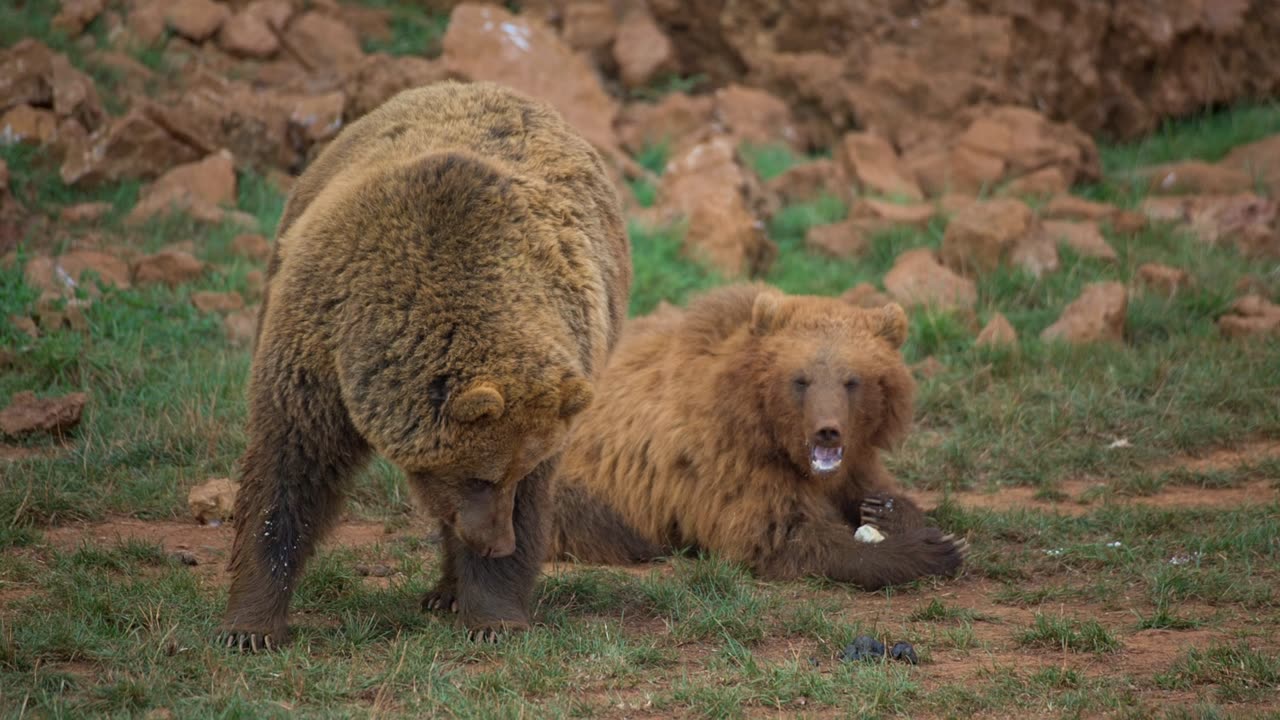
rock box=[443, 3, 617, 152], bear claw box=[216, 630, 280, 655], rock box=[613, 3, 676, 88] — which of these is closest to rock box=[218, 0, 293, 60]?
rock box=[443, 3, 617, 152]

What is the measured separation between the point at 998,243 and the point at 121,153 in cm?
621

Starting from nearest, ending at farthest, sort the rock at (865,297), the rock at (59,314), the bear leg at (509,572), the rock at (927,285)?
1. the bear leg at (509,572)
2. the rock at (59,314)
3. the rock at (865,297)
4. the rock at (927,285)

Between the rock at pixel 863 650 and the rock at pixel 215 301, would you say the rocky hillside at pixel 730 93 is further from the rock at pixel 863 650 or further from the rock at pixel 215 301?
the rock at pixel 863 650

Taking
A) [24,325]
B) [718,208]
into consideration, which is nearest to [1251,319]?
[718,208]

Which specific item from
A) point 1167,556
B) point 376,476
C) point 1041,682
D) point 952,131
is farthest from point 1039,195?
point 1041,682

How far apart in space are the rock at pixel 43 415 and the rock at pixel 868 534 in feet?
13.1

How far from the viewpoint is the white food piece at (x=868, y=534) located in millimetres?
6516

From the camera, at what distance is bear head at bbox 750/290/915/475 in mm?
6453

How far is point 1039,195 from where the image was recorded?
11.2 meters

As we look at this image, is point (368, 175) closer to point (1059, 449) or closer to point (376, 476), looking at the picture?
point (376, 476)

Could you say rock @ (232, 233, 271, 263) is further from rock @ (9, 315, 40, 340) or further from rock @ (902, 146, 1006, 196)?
rock @ (902, 146, 1006, 196)

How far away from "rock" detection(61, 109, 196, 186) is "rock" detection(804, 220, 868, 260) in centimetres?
474

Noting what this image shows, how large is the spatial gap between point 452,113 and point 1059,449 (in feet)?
13.6

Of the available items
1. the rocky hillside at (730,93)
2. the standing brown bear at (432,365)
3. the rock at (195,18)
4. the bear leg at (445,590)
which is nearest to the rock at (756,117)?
the rocky hillside at (730,93)
